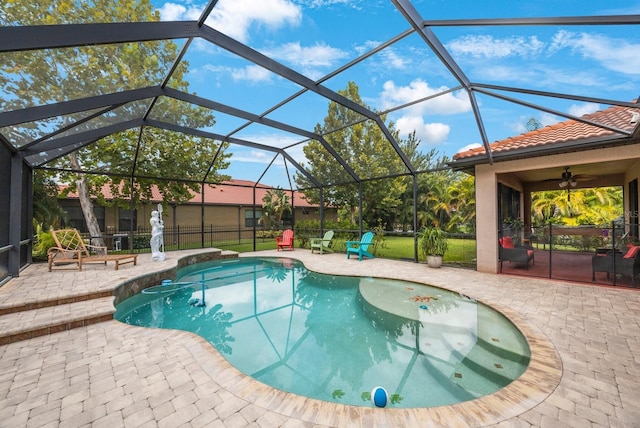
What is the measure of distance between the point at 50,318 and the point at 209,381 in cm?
325

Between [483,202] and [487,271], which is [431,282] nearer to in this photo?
[487,271]

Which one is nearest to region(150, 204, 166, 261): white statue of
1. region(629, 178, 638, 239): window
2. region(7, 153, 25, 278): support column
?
region(7, 153, 25, 278): support column

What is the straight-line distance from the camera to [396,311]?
17.1 feet

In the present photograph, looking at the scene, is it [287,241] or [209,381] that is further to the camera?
[287,241]

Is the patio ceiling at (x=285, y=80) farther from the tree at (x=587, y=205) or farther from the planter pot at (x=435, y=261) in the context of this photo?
the tree at (x=587, y=205)

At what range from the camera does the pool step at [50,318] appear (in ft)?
11.8

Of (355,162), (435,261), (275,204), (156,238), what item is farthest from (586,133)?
(275,204)

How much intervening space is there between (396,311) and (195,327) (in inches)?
147

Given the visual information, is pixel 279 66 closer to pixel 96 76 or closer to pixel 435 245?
pixel 96 76

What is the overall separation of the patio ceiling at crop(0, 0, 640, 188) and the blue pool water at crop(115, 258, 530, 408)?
13.3 feet

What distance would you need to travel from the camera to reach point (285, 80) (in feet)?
20.1

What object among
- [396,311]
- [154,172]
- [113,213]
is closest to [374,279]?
[396,311]

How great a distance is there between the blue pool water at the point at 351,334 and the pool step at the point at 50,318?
69cm

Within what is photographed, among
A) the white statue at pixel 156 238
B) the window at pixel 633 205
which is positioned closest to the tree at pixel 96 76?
the white statue at pixel 156 238
